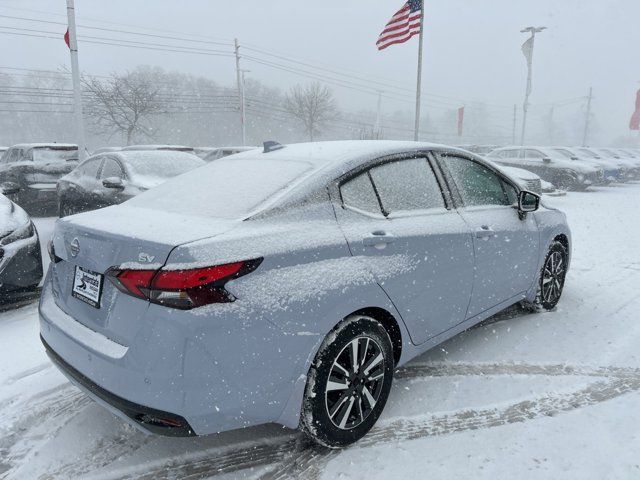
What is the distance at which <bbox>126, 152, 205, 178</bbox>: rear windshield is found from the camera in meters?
7.16

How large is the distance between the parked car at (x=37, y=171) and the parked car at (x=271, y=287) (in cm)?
811

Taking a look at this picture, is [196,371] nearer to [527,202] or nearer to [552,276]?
[527,202]

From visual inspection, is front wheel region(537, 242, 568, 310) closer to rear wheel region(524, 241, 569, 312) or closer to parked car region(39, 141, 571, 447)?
rear wheel region(524, 241, 569, 312)

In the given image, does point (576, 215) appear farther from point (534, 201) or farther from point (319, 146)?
point (319, 146)

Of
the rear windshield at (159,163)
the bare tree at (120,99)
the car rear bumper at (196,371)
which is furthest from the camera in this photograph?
the bare tree at (120,99)

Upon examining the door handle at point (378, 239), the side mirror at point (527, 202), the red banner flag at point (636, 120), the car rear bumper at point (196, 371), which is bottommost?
the car rear bumper at point (196, 371)

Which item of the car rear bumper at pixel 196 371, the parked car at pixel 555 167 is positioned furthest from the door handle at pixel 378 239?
the parked car at pixel 555 167

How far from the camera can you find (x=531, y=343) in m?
3.65

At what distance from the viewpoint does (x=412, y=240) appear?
2613 mm

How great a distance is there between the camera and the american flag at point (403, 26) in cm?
1502

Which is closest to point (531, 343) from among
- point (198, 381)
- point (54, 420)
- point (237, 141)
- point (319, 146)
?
point (319, 146)

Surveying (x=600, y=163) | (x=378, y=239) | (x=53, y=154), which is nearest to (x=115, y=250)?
(x=378, y=239)

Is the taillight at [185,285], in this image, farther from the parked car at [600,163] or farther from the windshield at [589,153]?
the windshield at [589,153]

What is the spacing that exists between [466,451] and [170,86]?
86.9 meters
